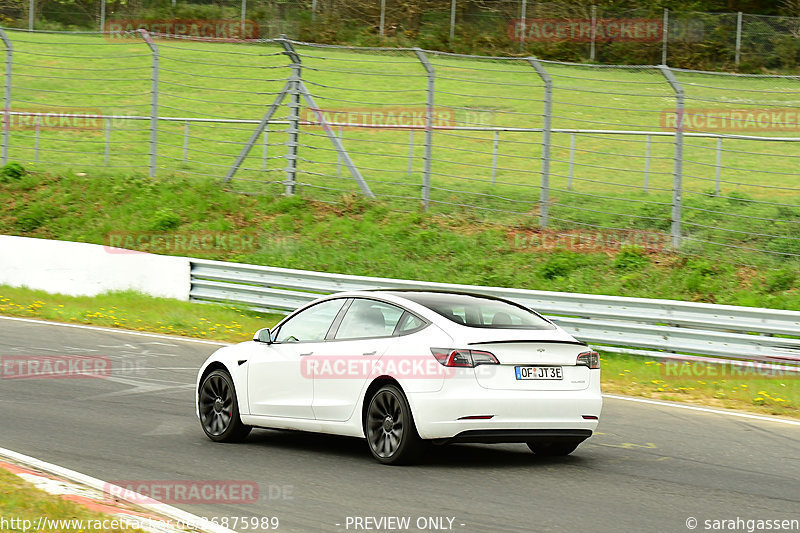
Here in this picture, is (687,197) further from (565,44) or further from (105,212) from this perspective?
(565,44)

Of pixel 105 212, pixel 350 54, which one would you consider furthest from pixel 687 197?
pixel 350 54

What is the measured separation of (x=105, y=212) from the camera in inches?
982

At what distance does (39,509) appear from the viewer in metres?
6.24

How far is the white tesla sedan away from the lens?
8.24m

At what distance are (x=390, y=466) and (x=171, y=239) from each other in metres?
15.7

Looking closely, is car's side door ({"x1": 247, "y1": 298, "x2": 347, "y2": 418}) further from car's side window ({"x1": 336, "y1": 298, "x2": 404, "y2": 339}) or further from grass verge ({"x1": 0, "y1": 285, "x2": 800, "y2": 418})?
grass verge ({"x1": 0, "y1": 285, "x2": 800, "y2": 418})

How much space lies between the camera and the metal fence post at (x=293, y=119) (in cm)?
2397

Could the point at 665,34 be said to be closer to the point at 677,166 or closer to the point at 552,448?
the point at 677,166

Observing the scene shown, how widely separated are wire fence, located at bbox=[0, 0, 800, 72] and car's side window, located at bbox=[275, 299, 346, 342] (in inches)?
1254

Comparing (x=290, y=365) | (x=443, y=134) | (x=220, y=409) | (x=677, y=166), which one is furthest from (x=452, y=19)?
(x=290, y=365)

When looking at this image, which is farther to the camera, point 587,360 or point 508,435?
point 587,360

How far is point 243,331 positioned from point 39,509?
11197 millimetres

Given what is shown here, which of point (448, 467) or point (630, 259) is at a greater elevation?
point (630, 259)

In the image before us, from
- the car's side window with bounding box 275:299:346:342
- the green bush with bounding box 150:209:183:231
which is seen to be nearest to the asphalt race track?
the car's side window with bounding box 275:299:346:342
